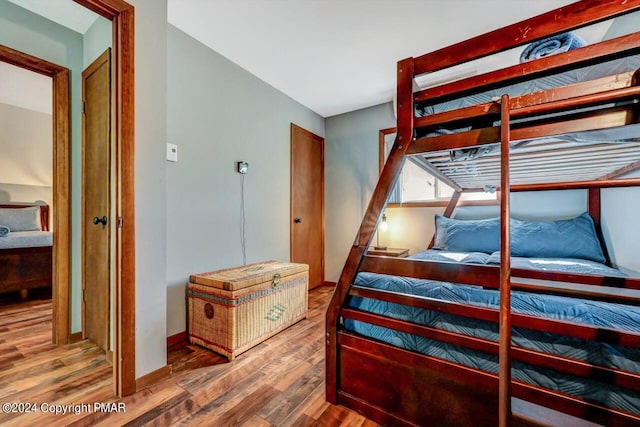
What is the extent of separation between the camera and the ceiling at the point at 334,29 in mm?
1763

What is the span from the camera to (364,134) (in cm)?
341

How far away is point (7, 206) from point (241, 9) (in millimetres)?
4968

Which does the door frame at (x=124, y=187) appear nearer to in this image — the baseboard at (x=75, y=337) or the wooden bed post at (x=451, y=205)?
the baseboard at (x=75, y=337)

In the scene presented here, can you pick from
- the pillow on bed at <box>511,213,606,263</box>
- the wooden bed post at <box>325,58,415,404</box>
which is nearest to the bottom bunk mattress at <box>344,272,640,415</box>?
the wooden bed post at <box>325,58,415,404</box>

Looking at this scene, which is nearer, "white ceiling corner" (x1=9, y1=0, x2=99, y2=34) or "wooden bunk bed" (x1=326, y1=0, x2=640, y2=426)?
"wooden bunk bed" (x1=326, y1=0, x2=640, y2=426)

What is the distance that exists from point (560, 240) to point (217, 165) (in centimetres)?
289

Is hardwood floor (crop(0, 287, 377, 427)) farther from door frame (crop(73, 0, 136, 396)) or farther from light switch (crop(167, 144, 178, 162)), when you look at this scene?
Result: light switch (crop(167, 144, 178, 162))

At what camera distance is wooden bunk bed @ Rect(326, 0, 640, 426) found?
738 millimetres

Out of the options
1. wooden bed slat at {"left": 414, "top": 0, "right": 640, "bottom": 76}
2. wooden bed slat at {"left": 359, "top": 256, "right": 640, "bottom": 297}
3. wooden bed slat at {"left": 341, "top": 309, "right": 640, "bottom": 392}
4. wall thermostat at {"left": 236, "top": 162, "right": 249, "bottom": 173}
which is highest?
wooden bed slat at {"left": 414, "top": 0, "right": 640, "bottom": 76}

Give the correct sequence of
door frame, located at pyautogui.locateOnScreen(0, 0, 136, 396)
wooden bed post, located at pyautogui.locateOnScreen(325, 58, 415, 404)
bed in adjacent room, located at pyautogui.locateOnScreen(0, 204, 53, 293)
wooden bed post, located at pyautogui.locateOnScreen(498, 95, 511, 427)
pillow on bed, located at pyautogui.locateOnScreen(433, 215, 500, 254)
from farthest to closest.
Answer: bed in adjacent room, located at pyautogui.locateOnScreen(0, 204, 53, 293)
pillow on bed, located at pyautogui.locateOnScreen(433, 215, 500, 254)
door frame, located at pyautogui.locateOnScreen(0, 0, 136, 396)
wooden bed post, located at pyautogui.locateOnScreen(325, 58, 415, 404)
wooden bed post, located at pyautogui.locateOnScreen(498, 95, 511, 427)

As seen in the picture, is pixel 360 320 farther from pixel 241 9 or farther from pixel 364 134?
pixel 364 134

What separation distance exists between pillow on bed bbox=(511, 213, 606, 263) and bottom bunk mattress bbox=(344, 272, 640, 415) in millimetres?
1387

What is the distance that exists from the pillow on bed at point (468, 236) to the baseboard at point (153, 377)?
2.43m

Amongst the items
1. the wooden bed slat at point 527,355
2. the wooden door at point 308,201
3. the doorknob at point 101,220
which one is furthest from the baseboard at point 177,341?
the wooden bed slat at point 527,355
